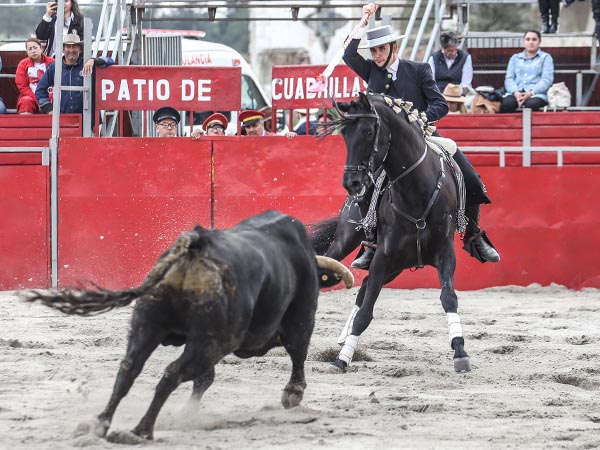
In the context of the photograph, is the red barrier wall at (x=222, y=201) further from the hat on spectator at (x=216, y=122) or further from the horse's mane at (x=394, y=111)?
the horse's mane at (x=394, y=111)

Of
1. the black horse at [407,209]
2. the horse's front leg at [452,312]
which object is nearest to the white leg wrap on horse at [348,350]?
the black horse at [407,209]

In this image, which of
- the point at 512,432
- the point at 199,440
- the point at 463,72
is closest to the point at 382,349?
the point at 512,432

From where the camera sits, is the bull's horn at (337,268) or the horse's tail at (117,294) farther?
the bull's horn at (337,268)

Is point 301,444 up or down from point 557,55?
down

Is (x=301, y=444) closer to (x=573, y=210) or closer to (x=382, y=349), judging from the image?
(x=382, y=349)

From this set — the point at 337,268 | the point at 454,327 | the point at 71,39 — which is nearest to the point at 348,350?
the point at 454,327

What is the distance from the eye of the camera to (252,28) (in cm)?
4594

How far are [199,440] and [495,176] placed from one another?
7765 mm

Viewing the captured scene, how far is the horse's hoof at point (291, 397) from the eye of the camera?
21.9ft

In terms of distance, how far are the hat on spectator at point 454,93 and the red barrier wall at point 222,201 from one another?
45.6 inches

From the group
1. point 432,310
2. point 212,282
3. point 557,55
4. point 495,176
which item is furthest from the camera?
point 557,55

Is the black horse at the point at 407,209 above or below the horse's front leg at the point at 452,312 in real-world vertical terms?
above

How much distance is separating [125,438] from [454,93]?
897cm

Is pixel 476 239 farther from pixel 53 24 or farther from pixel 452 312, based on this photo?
pixel 53 24
